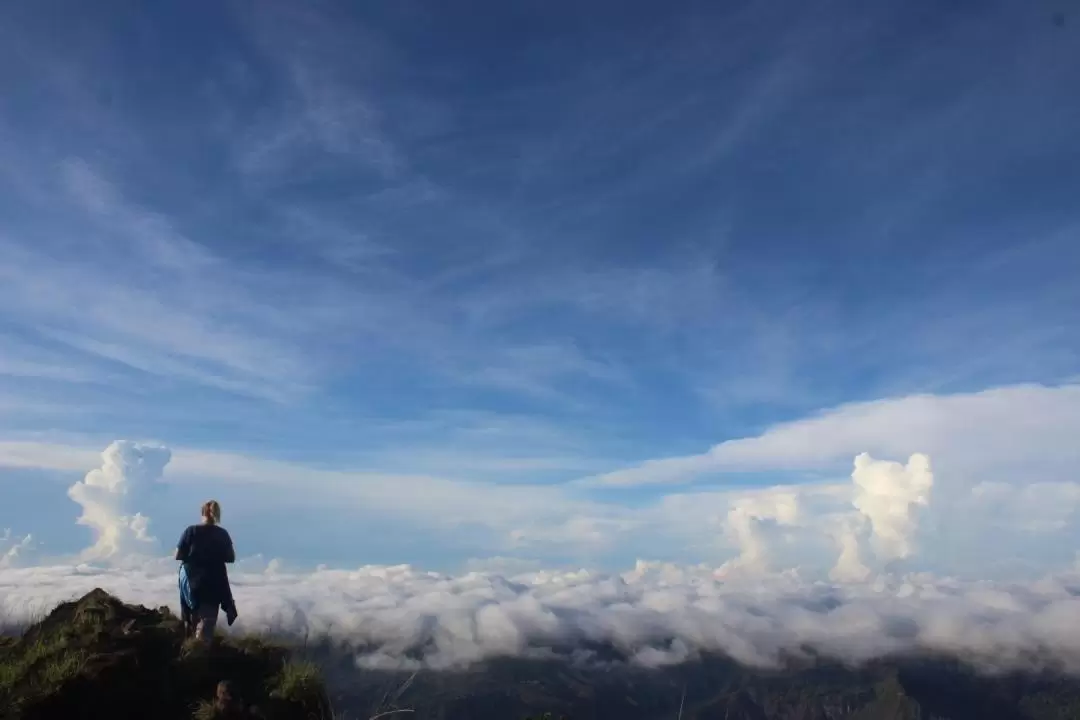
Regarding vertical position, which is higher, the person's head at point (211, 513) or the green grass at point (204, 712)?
the person's head at point (211, 513)

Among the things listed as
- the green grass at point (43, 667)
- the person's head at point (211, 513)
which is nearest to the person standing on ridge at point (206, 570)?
the person's head at point (211, 513)

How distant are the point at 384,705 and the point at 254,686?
3.01 meters

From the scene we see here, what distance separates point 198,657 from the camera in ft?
43.9

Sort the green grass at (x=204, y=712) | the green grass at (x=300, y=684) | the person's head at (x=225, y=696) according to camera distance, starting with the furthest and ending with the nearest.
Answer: the green grass at (x=300, y=684) → the person's head at (x=225, y=696) → the green grass at (x=204, y=712)

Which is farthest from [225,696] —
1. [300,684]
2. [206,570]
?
[206,570]

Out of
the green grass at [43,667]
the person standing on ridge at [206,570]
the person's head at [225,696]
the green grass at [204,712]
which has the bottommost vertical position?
the green grass at [204,712]

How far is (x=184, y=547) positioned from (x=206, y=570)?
0.79 metres

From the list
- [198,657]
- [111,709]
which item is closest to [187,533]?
[198,657]

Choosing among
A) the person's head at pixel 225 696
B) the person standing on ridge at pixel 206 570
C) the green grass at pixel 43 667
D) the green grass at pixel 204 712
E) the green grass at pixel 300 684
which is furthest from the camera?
the person standing on ridge at pixel 206 570

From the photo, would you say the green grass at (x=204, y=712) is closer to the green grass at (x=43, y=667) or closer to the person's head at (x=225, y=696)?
the person's head at (x=225, y=696)

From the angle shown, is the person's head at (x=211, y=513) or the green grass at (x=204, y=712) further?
the person's head at (x=211, y=513)

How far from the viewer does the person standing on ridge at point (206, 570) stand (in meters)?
16.1

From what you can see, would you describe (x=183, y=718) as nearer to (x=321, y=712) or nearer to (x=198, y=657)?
(x=198, y=657)

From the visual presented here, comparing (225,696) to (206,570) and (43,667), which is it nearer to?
(43,667)
